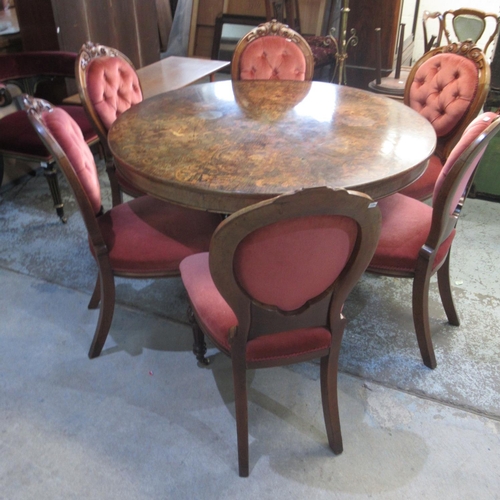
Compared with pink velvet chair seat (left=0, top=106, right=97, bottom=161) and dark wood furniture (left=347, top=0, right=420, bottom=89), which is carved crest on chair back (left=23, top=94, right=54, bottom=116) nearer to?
pink velvet chair seat (left=0, top=106, right=97, bottom=161)

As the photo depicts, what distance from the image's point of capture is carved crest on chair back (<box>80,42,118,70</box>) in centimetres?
198

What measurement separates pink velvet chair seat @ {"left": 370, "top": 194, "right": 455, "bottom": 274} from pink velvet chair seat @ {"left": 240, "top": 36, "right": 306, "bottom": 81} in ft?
3.87

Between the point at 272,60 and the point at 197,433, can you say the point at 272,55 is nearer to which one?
the point at 272,60

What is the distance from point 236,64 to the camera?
2.48 meters

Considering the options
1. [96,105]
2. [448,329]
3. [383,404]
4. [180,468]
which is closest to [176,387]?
[180,468]

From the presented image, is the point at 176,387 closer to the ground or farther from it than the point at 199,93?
closer to the ground

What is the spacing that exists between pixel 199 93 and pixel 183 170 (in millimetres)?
865

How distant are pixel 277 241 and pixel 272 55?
182 centimetres

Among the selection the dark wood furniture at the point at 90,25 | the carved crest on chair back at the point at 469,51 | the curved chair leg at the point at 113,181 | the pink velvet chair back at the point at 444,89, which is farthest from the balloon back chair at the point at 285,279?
the dark wood furniture at the point at 90,25

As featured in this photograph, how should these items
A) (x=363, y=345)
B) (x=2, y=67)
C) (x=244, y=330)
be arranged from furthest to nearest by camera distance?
(x=2, y=67) → (x=363, y=345) → (x=244, y=330)

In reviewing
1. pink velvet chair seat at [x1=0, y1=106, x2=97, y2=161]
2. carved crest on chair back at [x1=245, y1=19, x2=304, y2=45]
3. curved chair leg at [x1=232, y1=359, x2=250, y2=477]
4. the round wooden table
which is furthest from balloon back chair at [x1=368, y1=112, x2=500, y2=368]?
pink velvet chair seat at [x1=0, y1=106, x2=97, y2=161]

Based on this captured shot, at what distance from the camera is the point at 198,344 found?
1676mm

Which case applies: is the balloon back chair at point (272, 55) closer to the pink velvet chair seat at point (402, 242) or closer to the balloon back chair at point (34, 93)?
the balloon back chair at point (34, 93)

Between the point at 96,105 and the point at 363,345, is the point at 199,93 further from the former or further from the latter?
the point at 363,345
